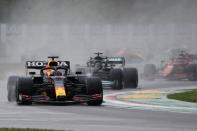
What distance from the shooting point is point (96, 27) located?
53906 millimetres

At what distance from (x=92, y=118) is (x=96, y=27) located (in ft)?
125

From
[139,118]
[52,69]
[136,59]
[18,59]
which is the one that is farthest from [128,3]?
[139,118]

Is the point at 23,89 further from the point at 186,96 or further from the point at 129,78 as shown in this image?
the point at 129,78

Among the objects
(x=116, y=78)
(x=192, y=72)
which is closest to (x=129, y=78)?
(x=116, y=78)

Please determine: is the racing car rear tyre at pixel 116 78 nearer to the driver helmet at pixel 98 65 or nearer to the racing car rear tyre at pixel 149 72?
the driver helmet at pixel 98 65

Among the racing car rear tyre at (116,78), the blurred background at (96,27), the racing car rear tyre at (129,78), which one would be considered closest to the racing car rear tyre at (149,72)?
the racing car rear tyre at (129,78)

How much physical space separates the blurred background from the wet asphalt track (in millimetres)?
31957

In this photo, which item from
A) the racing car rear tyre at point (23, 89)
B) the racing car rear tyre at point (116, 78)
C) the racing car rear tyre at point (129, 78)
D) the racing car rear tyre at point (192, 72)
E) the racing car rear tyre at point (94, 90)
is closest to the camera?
the racing car rear tyre at point (23, 89)

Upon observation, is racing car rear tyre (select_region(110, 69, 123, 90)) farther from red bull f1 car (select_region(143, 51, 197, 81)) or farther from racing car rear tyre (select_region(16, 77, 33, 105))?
racing car rear tyre (select_region(16, 77, 33, 105))

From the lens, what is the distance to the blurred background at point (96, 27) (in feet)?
168

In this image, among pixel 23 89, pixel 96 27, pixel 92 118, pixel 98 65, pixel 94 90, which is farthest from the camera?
pixel 96 27

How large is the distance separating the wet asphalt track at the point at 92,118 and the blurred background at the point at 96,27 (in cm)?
3196

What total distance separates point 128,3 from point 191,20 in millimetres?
5587

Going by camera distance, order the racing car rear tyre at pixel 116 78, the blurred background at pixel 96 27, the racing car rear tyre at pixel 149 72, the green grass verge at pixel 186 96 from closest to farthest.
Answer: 1. the green grass verge at pixel 186 96
2. the racing car rear tyre at pixel 116 78
3. the racing car rear tyre at pixel 149 72
4. the blurred background at pixel 96 27
